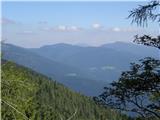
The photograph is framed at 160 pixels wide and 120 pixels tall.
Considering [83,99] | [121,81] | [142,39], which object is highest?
[142,39]

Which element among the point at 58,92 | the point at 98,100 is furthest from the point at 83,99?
the point at 98,100

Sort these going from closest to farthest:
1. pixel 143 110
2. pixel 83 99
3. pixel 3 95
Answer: pixel 3 95, pixel 143 110, pixel 83 99

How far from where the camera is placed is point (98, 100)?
10203mm

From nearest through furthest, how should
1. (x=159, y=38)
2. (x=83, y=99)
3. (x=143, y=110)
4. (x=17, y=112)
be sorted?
(x=17, y=112)
(x=159, y=38)
(x=143, y=110)
(x=83, y=99)

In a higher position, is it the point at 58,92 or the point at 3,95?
the point at 3,95

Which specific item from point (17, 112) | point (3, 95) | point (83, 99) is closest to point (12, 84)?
point (3, 95)

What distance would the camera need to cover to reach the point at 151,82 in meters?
8.90

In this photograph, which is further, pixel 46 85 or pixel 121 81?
pixel 46 85

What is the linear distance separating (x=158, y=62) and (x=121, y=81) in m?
1.07

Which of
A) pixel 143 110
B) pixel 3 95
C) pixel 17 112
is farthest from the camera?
pixel 143 110

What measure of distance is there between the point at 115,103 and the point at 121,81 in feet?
2.22

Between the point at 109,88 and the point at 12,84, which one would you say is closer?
the point at 12,84

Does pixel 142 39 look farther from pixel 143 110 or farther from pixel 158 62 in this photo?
pixel 143 110

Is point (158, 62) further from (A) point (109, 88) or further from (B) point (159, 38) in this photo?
(A) point (109, 88)
